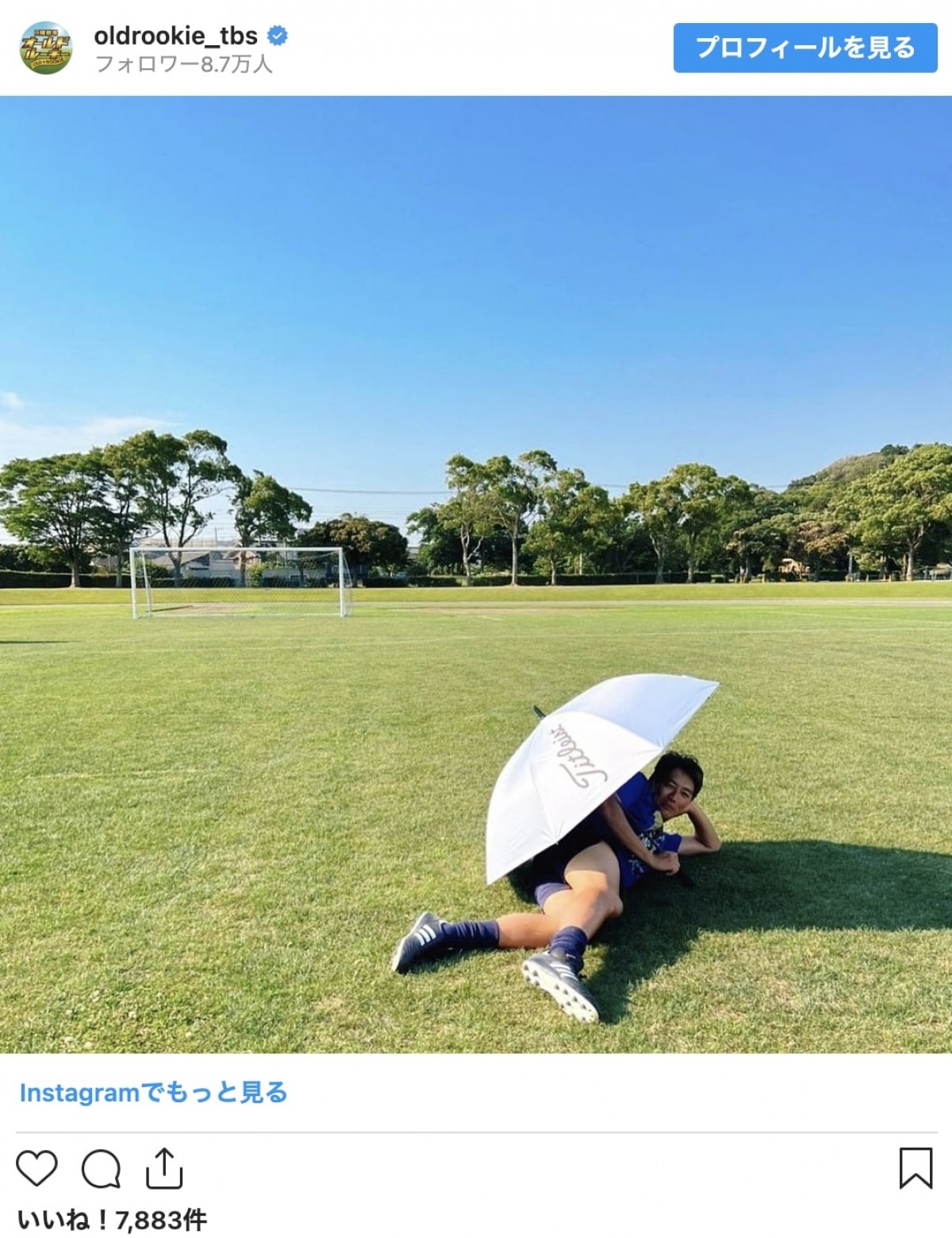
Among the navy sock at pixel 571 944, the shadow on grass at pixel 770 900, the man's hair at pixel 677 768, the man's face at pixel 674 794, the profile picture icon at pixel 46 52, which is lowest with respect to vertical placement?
the shadow on grass at pixel 770 900

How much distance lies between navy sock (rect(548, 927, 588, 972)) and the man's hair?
35.7 inches

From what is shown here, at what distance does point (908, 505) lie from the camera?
1953 inches

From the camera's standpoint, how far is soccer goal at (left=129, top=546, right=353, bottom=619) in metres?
28.0

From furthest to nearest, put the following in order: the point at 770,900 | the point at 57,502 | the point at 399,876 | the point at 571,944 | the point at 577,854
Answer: the point at 57,502 → the point at 399,876 → the point at 770,900 → the point at 577,854 → the point at 571,944

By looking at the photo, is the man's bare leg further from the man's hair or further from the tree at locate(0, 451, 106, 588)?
the tree at locate(0, 451, 106, 588)

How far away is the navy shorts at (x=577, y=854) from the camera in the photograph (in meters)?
2.91
